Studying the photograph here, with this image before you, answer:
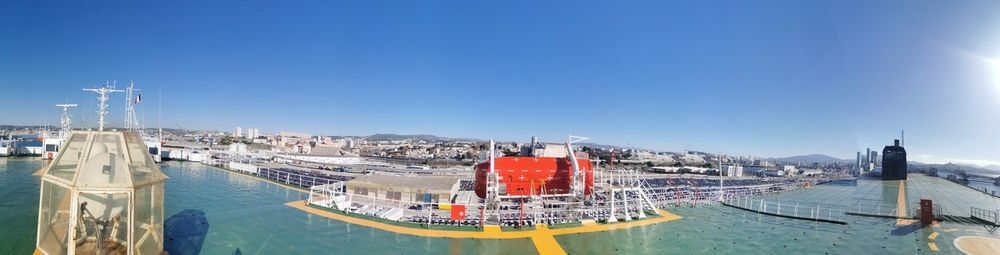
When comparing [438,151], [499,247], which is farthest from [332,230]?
[438,151]

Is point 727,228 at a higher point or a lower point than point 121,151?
lower

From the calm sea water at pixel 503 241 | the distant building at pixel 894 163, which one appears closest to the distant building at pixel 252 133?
the calm sea water at pixel 503 241

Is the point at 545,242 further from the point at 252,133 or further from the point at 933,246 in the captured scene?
the point at 252,133

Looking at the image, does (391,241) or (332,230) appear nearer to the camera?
(391,241)

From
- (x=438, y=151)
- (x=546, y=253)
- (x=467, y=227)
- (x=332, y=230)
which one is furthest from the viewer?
(x=438, y=151)

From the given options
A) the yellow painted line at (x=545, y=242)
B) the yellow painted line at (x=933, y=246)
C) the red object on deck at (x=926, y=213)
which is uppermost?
the red object on deck at (x=926, y=213)

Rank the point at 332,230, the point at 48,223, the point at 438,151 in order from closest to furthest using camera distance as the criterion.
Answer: the point at 48,223 < the point at 332,230 < the point at 438,151

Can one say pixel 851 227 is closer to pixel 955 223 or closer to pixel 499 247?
pixel 955 223

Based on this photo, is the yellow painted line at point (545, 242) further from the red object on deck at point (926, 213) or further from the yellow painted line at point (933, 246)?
the red object on deck at point (926, 213)

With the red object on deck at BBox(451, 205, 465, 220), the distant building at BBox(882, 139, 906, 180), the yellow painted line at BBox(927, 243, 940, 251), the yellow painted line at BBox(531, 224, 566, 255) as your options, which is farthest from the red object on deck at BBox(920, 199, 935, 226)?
the distant building at BBox(882, 139, 906, 180)
